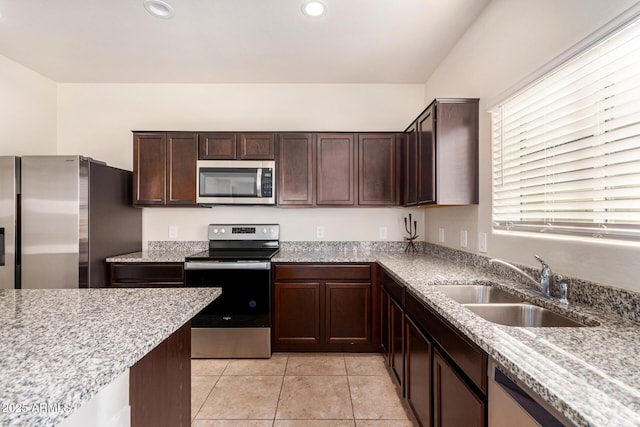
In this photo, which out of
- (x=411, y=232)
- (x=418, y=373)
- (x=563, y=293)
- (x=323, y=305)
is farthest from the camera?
(x=411, y=232)

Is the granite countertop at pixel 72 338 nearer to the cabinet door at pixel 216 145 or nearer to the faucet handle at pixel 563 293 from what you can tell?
the faucet handle at pixel 563 293

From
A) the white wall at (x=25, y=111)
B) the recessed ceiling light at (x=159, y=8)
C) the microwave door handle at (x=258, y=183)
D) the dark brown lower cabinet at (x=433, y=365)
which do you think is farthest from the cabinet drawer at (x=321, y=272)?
the white wall at (x=25, y=111)

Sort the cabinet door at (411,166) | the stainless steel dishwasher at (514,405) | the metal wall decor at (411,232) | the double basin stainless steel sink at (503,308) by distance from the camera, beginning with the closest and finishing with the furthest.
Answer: the stainless steel dishwasher at (514,405)
the double basin stainless steel sink at (503,308)
the cabinet door at (411,166)
the metal wall decor at (411,232)

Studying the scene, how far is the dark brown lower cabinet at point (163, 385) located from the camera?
38.7 inches

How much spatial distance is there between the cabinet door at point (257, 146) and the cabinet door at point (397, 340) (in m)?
1.80

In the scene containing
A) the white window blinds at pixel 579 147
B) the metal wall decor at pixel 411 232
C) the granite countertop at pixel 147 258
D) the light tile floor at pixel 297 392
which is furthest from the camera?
the metal wall decor at pixel 411 232

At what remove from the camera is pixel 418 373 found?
1.61 meters

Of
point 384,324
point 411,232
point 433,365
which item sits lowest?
point 384,324

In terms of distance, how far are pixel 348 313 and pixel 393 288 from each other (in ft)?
2.22

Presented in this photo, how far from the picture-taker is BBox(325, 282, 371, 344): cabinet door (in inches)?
103

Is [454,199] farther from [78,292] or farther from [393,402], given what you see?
[78,292]

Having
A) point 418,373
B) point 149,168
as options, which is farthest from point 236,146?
point 418,373

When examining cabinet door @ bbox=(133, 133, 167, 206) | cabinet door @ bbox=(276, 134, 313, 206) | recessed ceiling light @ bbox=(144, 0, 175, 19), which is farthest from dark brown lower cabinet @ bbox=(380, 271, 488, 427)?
recessed ceiling light @ bbox=(144, 0, 175, 19)

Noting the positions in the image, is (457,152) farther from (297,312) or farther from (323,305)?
(297,312)
